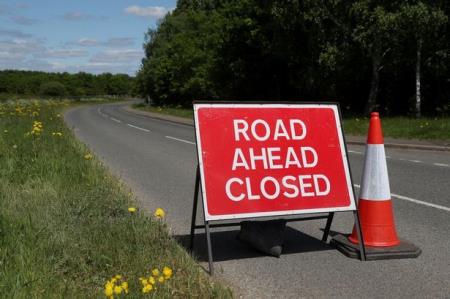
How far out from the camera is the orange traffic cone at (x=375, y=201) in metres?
5.32

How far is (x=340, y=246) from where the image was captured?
5445mm

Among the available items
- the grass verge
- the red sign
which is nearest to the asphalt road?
the red sign

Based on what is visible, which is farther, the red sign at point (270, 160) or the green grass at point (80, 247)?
the red sign at point (270, 160)

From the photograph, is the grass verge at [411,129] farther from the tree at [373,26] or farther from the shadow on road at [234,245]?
the shadow on road at [234,245]

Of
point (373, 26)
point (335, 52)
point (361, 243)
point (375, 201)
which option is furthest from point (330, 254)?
point (335, 52)

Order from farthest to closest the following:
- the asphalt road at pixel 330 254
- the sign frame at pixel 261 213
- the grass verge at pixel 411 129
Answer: the grass verge at pixel 411 129
the sign frame at pixel 261 213
the asphalt road at pixel 330 254

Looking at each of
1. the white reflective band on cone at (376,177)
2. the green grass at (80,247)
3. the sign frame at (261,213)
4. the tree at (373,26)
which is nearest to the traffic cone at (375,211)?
the white reflective band on cone at (376,177)

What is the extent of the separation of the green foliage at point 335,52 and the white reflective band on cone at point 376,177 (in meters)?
16.9

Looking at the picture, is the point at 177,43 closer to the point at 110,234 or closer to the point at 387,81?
the point at 387,81

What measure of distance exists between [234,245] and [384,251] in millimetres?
1479

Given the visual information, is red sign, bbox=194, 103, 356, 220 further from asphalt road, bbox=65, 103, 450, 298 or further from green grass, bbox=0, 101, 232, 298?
green grass, bbox=0, 101, 232, 298

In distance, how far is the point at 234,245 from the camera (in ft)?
18.6

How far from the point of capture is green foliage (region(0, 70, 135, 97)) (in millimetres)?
147012

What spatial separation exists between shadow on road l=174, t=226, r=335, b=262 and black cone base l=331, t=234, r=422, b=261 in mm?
268
